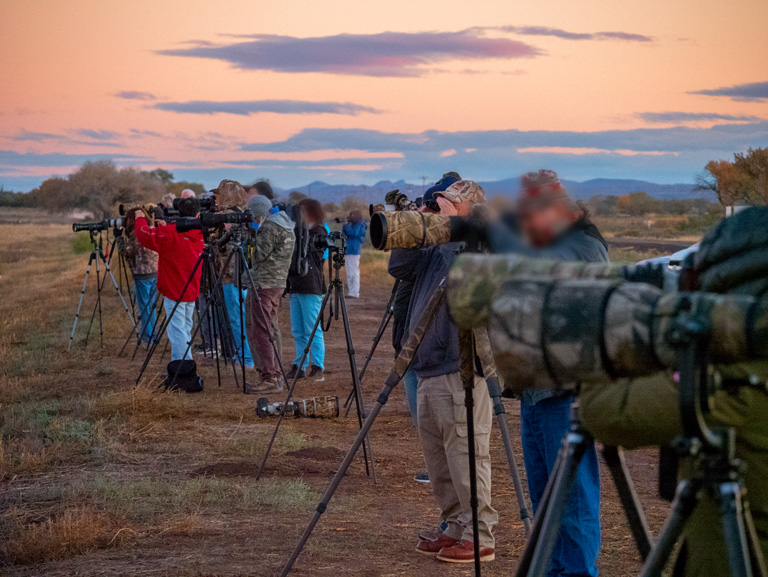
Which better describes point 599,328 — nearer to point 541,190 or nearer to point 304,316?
point 541,190

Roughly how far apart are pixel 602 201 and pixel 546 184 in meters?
0.21

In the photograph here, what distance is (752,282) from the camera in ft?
5.28

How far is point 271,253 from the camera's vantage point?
325 inches

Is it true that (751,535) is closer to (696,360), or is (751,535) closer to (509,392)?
(696,360)

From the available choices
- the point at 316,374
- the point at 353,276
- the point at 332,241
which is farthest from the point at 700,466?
the point at 353,276

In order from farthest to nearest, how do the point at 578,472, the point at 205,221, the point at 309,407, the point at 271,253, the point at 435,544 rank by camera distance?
the point at 271,253 < the point at 205,221 < the point at 309,407 < the point at 435,544 < the point at 578,472

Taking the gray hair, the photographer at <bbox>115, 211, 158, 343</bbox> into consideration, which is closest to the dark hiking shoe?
the gray hair

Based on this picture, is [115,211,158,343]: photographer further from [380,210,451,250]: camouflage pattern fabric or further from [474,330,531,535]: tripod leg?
[380,210,451,250]: camouflage pattern fabric

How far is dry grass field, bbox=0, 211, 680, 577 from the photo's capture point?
13.7 feet

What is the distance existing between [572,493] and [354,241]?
535 inches

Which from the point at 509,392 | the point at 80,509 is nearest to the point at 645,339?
the point at 509,392

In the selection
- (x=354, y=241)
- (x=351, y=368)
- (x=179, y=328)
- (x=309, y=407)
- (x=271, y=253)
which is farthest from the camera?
(x=354, y=241)

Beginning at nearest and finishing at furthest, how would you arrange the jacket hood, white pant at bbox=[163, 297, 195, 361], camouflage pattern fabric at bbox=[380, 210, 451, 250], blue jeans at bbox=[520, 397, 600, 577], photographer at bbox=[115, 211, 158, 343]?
camouflage pattern fabric at bbox=[380, 210, 451, 250] < blue jeans at bbox=[520, 397, 600, 577] < the jacket hood < white pant at bbox=[163, 297, 195, 361] < photographer at bbox=[115, 211, 158, 343]

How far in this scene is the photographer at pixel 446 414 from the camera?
13.1 ft
